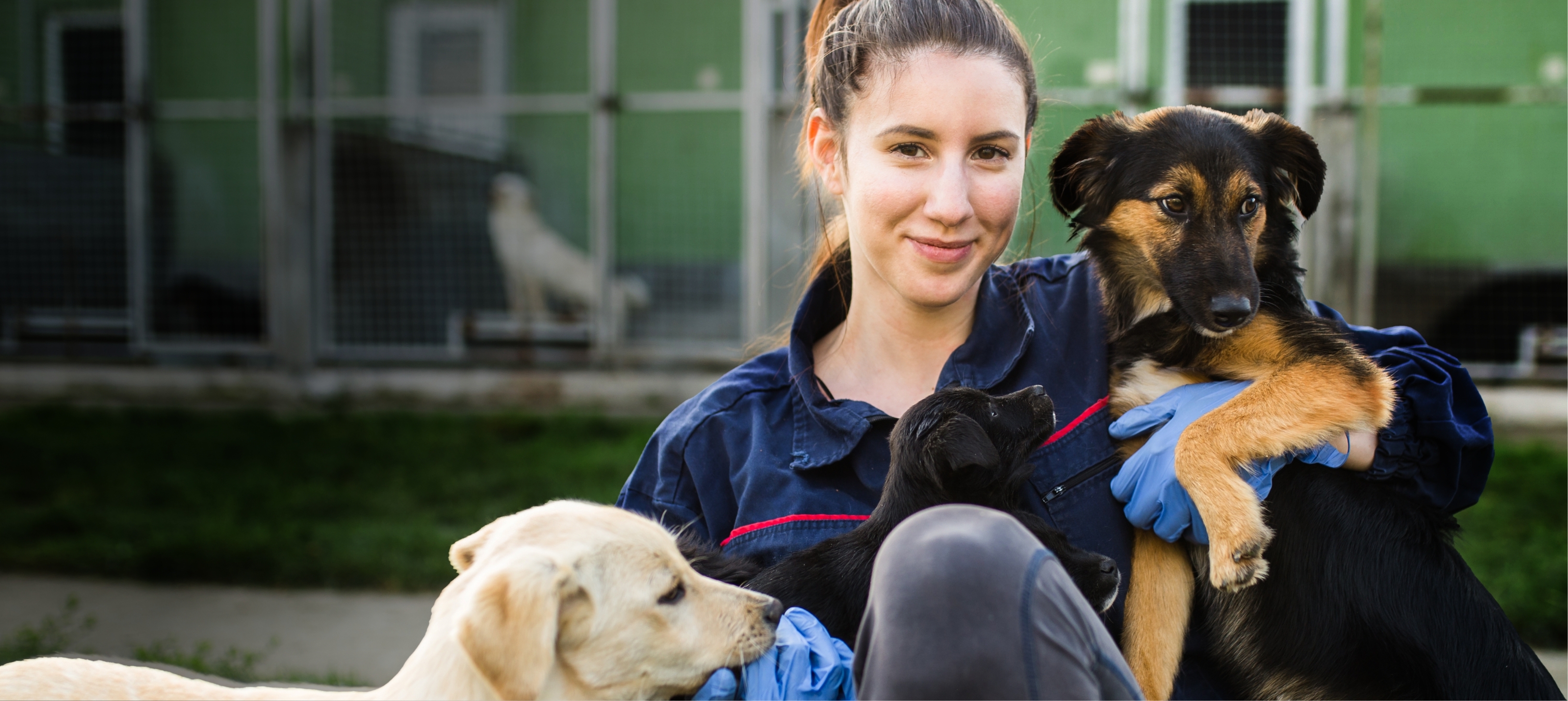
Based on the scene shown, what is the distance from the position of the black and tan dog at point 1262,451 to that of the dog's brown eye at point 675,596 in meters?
0.96

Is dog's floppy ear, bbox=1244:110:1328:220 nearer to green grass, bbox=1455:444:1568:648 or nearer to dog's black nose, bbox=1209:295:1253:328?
dog's black nose, bbox=1209:295:1253:328

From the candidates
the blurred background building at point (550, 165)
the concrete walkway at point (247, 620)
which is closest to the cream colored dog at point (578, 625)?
the concrete walkway at point (247, 620)

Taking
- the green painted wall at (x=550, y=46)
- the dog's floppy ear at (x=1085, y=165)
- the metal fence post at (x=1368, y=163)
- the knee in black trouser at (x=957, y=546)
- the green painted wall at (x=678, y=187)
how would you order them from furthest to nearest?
the green painted wall at (x=550, y=46)
the green painted wall at (x=678, y=187)
the metal fence post at (x=1368, y=163)
the dog's floppy ear at (x=1085, y=165)
the knee in black trouser at (x=957, y=546)

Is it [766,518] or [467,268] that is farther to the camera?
[467,268]

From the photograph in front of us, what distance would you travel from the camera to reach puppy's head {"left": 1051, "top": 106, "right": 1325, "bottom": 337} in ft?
7.59

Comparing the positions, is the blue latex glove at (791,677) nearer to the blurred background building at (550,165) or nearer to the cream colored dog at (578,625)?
the cream colored dog at (578,625)

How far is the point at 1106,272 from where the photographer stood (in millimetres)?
2590

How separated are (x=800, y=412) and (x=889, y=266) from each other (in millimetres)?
400

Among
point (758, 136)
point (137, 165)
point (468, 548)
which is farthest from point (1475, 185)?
point (137, 165)

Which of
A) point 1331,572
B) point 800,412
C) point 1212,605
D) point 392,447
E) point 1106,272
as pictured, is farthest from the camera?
point 392,447

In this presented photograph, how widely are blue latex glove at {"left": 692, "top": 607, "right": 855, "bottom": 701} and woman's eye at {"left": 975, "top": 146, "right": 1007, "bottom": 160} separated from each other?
1.10m

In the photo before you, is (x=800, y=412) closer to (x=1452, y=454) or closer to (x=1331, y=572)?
(x=1331, y=572)

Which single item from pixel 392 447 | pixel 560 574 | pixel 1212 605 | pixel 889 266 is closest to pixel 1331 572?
pixel 1212 605

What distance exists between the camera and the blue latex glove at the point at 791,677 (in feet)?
6.10
